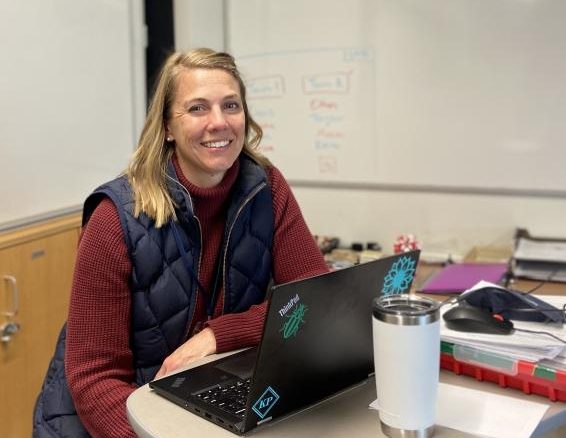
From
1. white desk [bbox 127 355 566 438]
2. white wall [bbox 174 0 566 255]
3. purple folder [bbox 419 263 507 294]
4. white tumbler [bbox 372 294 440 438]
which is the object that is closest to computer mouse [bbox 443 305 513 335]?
white desk [bbox 127 355 566 438]

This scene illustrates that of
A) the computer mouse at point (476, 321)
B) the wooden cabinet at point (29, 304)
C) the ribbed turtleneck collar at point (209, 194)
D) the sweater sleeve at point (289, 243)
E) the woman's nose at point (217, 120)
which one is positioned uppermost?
the woman's nose at point (217, 120)

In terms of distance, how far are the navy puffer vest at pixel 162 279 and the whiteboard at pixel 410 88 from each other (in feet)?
4.67

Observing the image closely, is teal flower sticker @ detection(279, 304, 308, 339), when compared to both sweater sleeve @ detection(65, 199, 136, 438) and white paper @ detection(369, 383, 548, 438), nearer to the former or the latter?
white paper @ detection(369, 383, 548, 438)

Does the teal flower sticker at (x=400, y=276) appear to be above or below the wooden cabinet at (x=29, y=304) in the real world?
above

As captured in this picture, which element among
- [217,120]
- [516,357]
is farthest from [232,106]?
[516,357]

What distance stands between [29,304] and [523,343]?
5.46 feet

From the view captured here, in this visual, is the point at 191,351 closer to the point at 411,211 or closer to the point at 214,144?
the point at 214,144

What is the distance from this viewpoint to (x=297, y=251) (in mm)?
1628

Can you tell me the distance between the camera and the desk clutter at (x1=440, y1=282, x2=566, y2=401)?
1.08 m

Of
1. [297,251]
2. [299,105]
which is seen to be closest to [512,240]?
[299,105]

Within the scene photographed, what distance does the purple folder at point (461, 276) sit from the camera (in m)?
2.18

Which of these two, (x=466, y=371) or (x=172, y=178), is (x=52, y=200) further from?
(x=466, y=371)

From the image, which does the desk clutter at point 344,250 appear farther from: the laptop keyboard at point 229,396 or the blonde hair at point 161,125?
the laptop keyboard at point 229,396

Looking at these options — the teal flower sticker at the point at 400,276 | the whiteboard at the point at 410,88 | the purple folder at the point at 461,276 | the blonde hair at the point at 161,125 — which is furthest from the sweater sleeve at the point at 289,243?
the whiteboard at the point at 410,88
